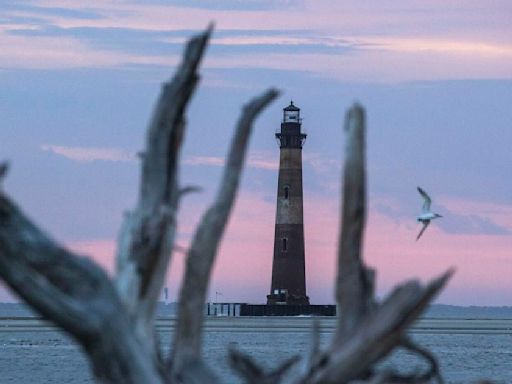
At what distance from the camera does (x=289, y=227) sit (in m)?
75.8

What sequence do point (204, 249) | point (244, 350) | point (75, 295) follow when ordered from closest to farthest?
point (75, 295), point (204, 249), point (244, 350)

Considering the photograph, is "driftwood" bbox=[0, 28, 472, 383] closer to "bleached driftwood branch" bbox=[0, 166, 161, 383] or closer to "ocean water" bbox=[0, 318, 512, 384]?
"bleached driftwood branch" bbox=[0, 166, 161, 383]

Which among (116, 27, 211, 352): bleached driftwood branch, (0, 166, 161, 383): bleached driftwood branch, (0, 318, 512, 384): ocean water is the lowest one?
(0, 166, 161, 383): bleached driftwood branch

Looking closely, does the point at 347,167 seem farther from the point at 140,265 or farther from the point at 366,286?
the point at 140,265

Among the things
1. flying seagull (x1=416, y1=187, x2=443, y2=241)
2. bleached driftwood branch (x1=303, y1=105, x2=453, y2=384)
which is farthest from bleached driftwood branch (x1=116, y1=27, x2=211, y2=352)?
flying seagull (x1=416, y1=187, x2=443, y2=241)

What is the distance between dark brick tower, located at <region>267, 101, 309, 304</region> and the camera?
250 ft

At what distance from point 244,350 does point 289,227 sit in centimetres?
2283

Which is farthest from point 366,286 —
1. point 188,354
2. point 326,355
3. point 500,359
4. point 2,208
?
point 500,359

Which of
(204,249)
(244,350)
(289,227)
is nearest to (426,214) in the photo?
(204,249)

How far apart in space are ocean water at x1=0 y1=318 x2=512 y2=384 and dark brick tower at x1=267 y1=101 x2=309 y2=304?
1848 millimetres

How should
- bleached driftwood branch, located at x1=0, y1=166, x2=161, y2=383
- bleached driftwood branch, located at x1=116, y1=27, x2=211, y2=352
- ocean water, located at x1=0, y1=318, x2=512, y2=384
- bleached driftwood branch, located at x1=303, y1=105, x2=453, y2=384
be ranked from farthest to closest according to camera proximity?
ocean water, located at x1=0, y1=318, x2=512, y2=384 < bleached driftwood branch, located at x1=116, y1=27, x2=211, y2=352 < bleached driftwood branch, located at x1=303, y1=105, x2=453, y2=384 < bleached driftwood branch, located at x1=0, y1=166, x2=161, y2=383

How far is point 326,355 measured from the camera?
9.15 m

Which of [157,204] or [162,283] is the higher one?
[157,204]

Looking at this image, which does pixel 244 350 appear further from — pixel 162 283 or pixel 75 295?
pixel 75 295
